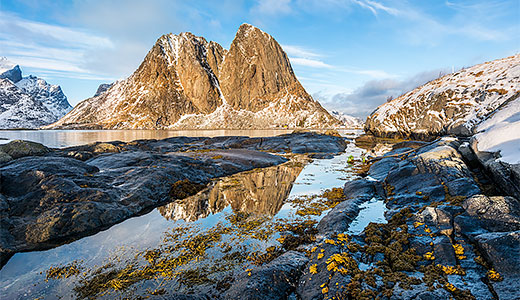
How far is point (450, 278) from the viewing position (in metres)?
6.04

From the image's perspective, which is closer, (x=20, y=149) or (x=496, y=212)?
(x=496, y=212)

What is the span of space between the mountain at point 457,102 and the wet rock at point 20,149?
47308 mm

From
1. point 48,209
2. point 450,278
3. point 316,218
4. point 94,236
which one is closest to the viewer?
point 450,278

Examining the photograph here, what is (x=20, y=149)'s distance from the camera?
2209 centimetres

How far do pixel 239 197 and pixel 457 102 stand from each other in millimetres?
37745

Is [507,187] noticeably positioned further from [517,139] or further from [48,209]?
[48,209]

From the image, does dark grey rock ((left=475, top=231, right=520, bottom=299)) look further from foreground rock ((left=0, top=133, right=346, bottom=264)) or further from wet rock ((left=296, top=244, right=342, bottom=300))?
foreground rock ((left=0, top=133, right=346, bottom=264))

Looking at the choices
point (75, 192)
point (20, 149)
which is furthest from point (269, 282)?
point (20, 149)

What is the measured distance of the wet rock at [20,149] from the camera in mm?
21375

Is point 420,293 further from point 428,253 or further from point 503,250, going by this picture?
point 503,250

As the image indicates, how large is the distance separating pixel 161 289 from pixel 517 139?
16372 mm

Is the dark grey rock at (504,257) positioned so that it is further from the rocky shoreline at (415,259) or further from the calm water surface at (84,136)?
the calm water surface at (84,136)

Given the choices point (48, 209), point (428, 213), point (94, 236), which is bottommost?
point (94, 236)

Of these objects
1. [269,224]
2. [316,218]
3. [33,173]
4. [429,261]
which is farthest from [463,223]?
[33,173]
